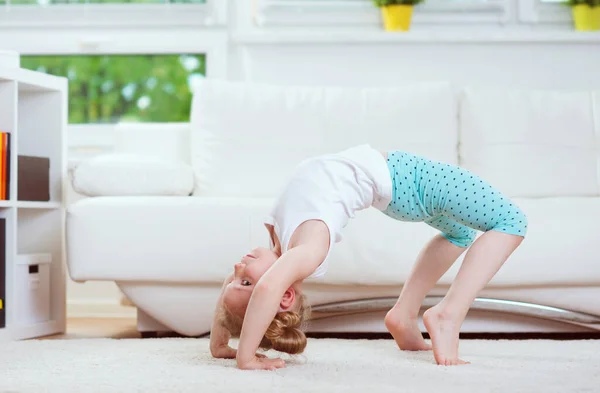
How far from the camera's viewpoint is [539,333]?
8.28 feet

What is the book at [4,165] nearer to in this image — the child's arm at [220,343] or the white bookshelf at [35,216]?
the white bookshelf at [35,216]

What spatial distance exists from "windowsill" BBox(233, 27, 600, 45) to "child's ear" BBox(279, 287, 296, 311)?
5.84ft

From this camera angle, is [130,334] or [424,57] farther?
[424,57]

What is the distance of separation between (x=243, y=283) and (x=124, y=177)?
2.75 ft

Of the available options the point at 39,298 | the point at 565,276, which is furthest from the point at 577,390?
the point at 39,298

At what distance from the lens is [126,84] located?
3.55m

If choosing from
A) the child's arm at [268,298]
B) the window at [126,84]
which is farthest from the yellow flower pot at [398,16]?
the child's arm at [268,298]

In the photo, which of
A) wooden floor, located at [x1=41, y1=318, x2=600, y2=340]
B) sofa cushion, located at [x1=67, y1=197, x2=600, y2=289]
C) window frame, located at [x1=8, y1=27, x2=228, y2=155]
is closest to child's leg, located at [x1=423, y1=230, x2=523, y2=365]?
sofa cushion, located at [x1=67, y1=197, x2=600, y2=289]

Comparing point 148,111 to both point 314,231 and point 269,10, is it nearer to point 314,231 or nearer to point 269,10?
point 269,10

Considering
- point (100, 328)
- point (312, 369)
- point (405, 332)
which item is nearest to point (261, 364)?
point (312, 369)

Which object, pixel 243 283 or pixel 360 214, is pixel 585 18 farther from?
pixel 243 283

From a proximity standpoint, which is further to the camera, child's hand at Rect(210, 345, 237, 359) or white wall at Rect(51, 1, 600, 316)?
white wall at Rect(51, 1, 600, 316)

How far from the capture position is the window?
11.6 feet

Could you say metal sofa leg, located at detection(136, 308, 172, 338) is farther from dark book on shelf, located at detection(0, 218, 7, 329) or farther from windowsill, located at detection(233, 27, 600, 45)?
windowsill, located at detection(233, 27, 600, 45)
